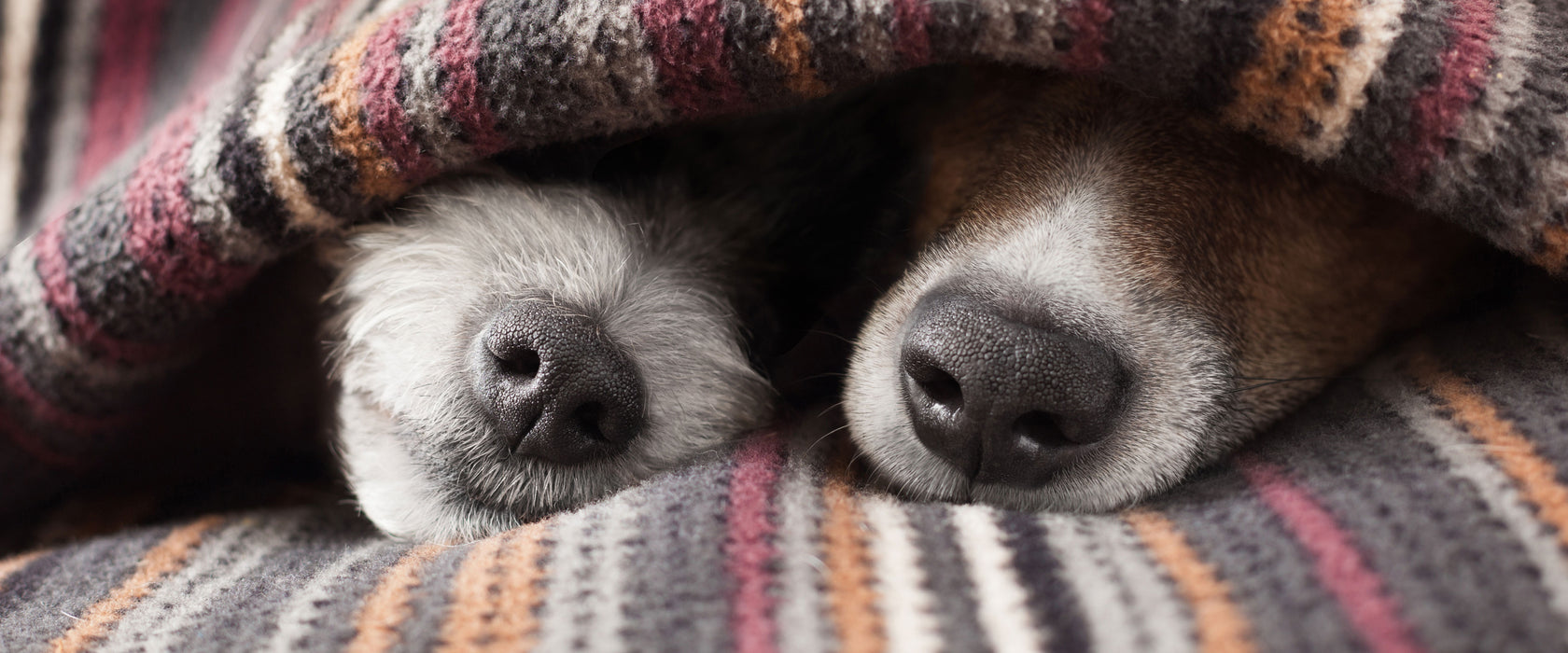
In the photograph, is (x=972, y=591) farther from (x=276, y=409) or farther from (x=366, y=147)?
(x=276, y=409)

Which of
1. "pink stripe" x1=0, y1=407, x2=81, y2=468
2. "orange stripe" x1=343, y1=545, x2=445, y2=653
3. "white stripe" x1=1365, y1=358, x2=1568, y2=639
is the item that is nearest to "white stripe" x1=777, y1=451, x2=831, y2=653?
"orange stripe" x1=343, y1=545, x2=445, y2=653

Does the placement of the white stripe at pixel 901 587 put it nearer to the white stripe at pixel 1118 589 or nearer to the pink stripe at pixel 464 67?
the white stripe at pixel 1118 589

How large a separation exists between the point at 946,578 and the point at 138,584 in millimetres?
576

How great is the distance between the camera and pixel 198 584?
2.29 feet

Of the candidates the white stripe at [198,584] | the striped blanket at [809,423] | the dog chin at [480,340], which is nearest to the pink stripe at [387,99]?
the striped blanket at [809,423]

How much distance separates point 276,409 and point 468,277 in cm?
37

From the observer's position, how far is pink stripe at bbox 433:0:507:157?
0.69 metres

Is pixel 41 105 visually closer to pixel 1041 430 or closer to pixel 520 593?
pixel 520 593

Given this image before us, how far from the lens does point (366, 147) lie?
2.36 feet

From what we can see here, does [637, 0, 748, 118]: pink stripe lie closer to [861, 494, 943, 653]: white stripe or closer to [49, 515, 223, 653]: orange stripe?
[861, 494, 943, 653]: white stripe

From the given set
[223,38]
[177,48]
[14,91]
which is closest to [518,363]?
[223,38]

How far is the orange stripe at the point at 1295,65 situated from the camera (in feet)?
1.97

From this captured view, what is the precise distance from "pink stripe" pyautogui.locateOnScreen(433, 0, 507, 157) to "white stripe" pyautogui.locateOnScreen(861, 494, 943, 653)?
1.25 feet

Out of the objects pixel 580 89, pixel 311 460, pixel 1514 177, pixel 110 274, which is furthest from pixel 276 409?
pixel 1514 177
